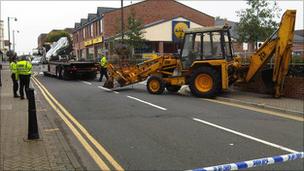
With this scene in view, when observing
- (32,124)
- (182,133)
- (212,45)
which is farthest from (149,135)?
(212,45)

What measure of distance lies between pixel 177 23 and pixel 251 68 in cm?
3789

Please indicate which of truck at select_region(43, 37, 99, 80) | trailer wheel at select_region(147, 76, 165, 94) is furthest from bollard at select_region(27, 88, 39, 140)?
truck at select_region(43, 37, 99, 80)

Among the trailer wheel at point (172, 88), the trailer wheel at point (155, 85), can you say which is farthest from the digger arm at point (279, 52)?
the trailer wheel at point (155, 85)

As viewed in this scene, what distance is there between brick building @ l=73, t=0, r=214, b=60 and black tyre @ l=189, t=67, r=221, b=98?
3316cm

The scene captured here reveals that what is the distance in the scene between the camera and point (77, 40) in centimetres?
8088

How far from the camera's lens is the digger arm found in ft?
52.3

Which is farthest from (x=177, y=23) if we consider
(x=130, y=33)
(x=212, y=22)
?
(x=130, y=33)

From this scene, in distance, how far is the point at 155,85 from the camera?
19500 millimetres

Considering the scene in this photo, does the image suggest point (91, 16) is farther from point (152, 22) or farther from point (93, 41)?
point (152, 22)

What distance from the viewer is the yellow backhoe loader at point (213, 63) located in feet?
53.6

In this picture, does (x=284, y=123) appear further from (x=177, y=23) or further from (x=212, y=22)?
(x=212, y=22)

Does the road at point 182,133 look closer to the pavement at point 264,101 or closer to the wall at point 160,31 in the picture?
the pavement at point 264,101

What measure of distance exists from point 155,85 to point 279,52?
5.48m

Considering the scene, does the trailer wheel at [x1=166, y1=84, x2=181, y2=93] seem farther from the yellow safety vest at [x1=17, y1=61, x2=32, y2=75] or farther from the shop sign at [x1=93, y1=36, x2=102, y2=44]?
the shop sign at [x1=93, y1=36, x2=102, y2=44]
